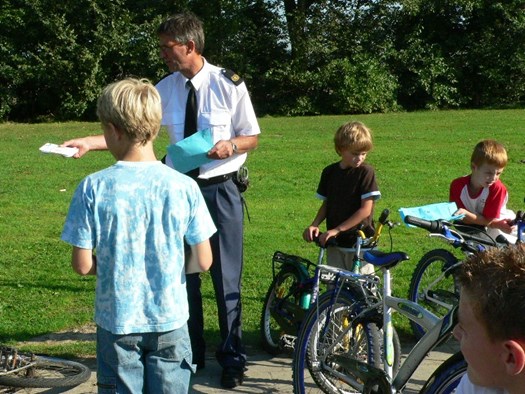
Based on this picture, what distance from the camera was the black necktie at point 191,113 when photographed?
4.56m

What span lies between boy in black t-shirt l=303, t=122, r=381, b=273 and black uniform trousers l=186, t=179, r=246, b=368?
1.59 feet

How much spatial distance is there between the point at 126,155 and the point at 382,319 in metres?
1.62

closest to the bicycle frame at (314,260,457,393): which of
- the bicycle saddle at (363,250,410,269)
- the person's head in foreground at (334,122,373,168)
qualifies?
the bicycle saddle at (363,250,410,269)

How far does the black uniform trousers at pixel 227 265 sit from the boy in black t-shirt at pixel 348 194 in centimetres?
49

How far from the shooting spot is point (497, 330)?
1.63 metres

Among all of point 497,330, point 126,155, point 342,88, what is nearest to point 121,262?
point 126,155

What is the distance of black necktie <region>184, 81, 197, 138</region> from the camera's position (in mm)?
4562

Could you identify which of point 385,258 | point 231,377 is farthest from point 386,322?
point 231,377

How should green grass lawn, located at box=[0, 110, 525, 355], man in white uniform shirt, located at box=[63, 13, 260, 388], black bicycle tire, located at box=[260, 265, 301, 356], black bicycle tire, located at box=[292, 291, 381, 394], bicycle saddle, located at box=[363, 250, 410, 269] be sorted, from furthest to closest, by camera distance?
green grass lawn, located at box=[0, 110, 525, 355], black bicycle tire, located at box=[260, 265, 301, 356], man in white uniform shirt, located at box=[63, 13, 260, 388], black bicycle tire, located at box=[292, 291, 381, 394], bicycle saddle, located at box=[363, 250, 410, 269]

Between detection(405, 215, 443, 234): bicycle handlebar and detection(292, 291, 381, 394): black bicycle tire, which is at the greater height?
detection(405, 215, 443, 234): bicycle handlebar

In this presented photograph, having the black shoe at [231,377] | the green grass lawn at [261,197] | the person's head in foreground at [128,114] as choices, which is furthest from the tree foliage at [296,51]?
the person's head in foreground at [128,114]

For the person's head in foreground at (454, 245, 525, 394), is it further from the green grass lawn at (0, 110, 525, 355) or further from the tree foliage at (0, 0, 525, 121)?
the tree foliage at (0, 0, 525, 121)

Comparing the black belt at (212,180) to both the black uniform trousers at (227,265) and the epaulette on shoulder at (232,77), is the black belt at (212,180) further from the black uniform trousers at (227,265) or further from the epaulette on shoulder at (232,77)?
the epaulette on shoulder at (232,77)

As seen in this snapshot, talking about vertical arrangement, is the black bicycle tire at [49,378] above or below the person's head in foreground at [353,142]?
below
